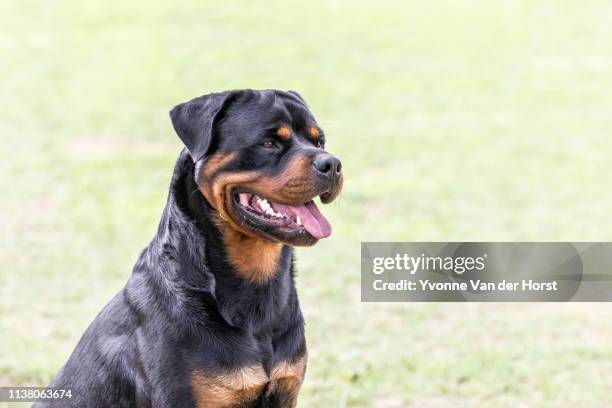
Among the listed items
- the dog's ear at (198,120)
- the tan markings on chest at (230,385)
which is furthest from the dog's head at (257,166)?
the tan markings on chest at (230,385)

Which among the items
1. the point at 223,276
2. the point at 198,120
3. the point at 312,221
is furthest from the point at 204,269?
the point at 198,120

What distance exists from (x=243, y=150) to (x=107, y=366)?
1.08 m

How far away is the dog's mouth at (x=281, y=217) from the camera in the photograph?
4.37 m

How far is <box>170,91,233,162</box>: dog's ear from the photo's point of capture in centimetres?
438

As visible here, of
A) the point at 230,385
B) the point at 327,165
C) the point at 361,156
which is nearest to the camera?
the point at 230,385

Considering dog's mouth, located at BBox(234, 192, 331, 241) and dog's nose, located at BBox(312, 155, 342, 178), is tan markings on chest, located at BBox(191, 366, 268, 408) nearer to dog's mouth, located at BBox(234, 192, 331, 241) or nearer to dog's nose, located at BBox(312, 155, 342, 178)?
dog's mouth, located at BBox(234, 192, 331, 241)

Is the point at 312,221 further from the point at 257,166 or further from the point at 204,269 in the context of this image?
the point at 204,269

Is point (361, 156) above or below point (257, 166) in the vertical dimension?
above

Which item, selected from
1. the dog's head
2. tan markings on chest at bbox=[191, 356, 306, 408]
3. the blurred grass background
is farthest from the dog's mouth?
the blurred grass background

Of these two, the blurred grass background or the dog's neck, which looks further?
the blurred grass background

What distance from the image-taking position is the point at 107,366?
4.46 m

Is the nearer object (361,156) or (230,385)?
(230,385)

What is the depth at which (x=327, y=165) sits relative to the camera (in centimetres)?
441

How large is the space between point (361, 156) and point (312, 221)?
10.5m
